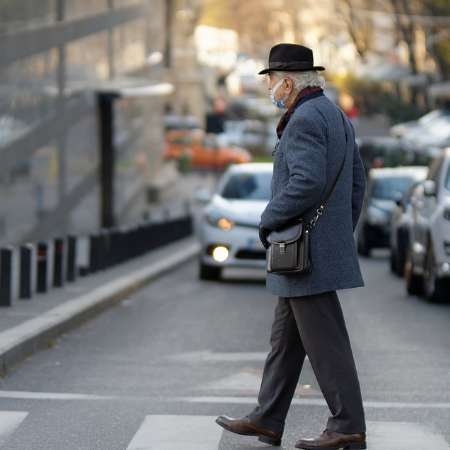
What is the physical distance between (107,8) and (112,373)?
2421cm

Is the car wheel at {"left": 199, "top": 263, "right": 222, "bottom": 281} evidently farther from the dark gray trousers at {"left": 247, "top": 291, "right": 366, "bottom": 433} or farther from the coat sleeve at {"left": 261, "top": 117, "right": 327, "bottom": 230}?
Result: the coat sleeve at {"left": 261, "top": 117, "right": 327, "bottom": 230}

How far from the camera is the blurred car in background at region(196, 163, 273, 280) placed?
2073cm

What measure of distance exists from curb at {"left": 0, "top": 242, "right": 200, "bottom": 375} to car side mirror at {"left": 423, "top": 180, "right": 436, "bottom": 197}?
3445 mm

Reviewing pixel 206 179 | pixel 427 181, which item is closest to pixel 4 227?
pixel 427 181

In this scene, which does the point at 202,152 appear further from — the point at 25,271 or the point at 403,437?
the point at 403,437

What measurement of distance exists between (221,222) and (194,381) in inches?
406

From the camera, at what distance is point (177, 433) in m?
8.45

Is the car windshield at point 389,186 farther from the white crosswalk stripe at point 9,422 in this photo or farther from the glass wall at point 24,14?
the white crosswalk stripe at point 9,422

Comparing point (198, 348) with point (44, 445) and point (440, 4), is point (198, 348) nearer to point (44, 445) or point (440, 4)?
point (44, 445)

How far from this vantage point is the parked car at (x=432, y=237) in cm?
1675

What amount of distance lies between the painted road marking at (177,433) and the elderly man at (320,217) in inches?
25.5

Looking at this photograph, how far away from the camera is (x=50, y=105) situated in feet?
95.3

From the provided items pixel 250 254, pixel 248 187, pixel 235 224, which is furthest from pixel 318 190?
pixel 248 187

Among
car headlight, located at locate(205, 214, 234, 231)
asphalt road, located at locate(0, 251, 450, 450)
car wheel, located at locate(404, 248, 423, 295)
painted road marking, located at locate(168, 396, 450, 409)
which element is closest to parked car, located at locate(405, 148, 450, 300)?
car wheel, located at locate(404, 248, 423, 295)
